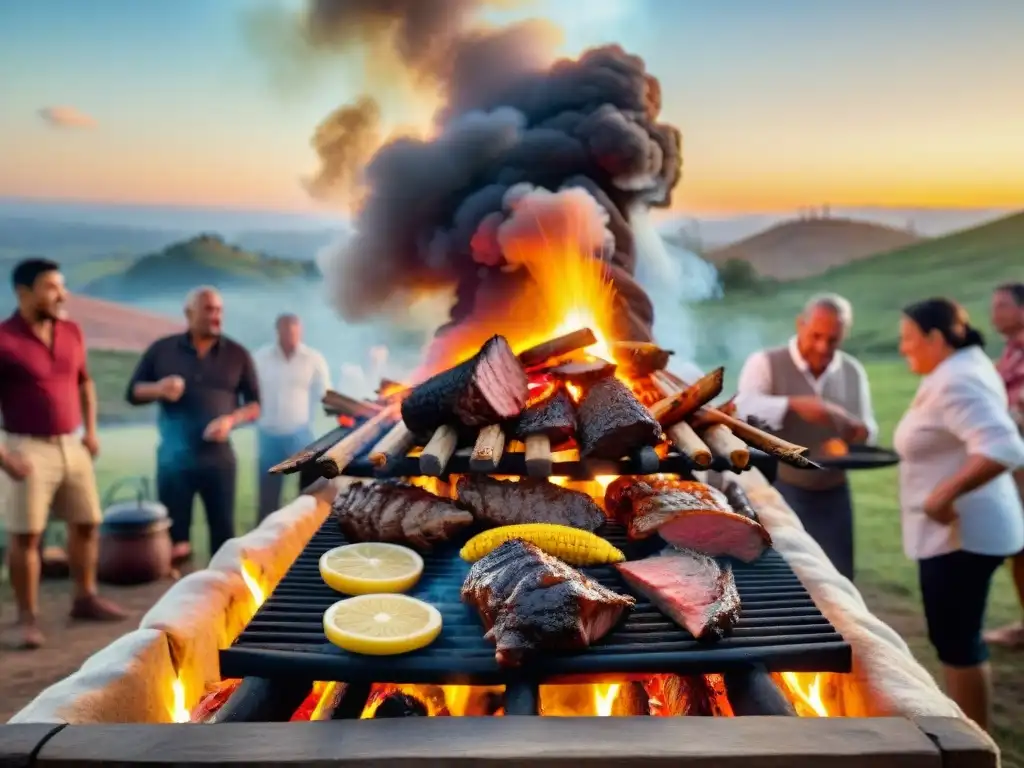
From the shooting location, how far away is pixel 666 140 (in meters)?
6.73

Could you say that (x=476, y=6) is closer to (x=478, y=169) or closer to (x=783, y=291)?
(x=478, y=169)

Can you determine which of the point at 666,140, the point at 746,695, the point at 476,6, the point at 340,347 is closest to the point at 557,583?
the point at 746,695

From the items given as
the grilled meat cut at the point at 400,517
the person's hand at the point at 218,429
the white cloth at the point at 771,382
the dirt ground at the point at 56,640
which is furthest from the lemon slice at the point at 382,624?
the person's hand at the point at 218,429

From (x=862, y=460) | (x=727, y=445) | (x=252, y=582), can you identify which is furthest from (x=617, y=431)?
(x=862, y=460)

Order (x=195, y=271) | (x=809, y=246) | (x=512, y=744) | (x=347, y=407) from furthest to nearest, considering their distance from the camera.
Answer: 1. (x=809, y=246)
2. (x=195, y=271)
3. (x=347, y=407)
4. (x=512, y=744)

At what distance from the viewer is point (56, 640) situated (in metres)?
5.47

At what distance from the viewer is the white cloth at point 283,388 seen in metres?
7.44

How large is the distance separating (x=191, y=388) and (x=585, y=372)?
407 centimetres

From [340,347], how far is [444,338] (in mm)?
3386

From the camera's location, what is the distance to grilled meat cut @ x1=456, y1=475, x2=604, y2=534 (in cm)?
268

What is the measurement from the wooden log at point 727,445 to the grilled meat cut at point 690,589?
1.14ft

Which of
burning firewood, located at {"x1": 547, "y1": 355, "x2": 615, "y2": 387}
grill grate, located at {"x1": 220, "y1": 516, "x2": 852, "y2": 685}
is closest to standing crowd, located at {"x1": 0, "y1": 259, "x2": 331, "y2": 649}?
burning firewood, located at {"x1": 547, "y1": 355, "x2": 615, "y2": 387}

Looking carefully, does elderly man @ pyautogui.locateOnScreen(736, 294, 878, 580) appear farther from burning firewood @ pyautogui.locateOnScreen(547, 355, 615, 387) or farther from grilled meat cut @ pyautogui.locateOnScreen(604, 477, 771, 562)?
grilled meat cut @ pyautogui.locateOnScreen(604, 477, 771, 562)

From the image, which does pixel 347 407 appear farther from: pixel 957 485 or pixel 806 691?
pixel 957 485
